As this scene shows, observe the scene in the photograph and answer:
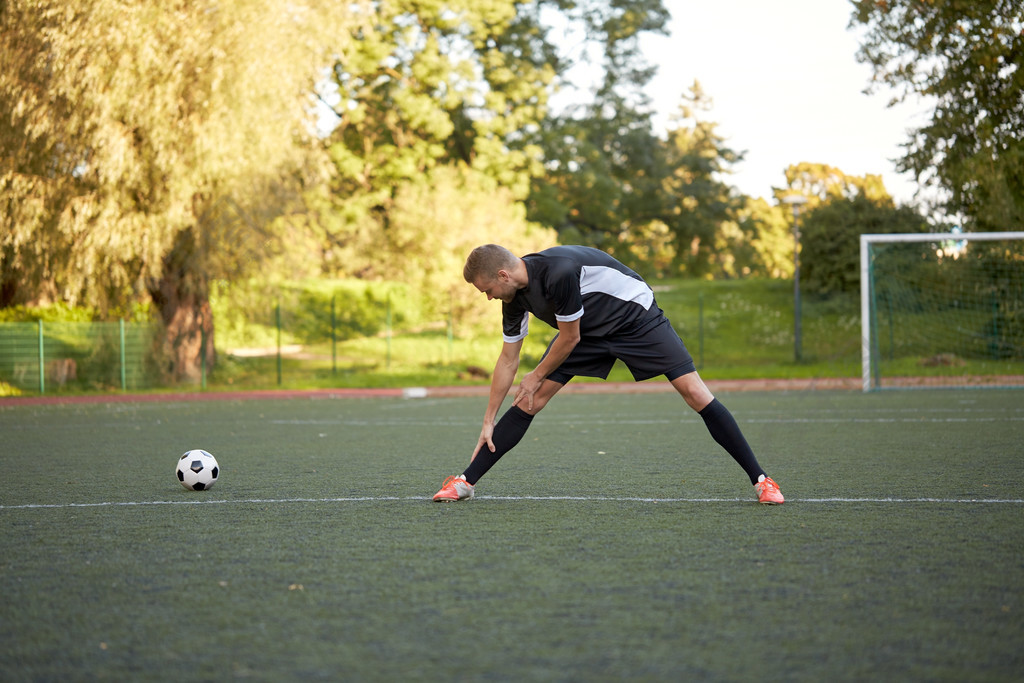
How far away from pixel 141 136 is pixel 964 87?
1801cm

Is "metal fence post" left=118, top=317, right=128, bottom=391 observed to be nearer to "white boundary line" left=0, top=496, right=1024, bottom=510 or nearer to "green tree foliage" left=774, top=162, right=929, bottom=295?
"white boundary line" left=0, top=496, right=1024, bottom=510

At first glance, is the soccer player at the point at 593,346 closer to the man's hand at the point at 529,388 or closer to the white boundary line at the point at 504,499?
the man's hand at the point at 529,388

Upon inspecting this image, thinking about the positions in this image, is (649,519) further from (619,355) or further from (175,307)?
(175,307)

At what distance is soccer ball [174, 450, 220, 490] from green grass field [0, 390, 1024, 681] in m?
0.13

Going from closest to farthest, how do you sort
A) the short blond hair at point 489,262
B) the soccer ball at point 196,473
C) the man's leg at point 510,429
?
the short blond hair at point 489,262, the man's leg at point 510,429, the soccer ball at point 196,473

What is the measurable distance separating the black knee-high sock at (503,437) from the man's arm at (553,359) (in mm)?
77

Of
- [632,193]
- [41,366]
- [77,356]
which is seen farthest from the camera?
[632,193]

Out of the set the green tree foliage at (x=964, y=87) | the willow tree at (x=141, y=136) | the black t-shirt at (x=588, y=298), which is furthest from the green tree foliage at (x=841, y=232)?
the black t-shirt at (x=588, y=298)

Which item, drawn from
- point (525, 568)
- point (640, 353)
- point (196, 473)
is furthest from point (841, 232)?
point (525, 568)

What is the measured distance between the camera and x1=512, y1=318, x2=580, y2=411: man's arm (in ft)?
16.2

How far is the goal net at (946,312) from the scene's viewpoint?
18406 mm

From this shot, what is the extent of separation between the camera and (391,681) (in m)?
2.60

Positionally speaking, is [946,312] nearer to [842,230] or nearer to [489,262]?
[842,230]

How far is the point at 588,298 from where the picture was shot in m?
5.16
